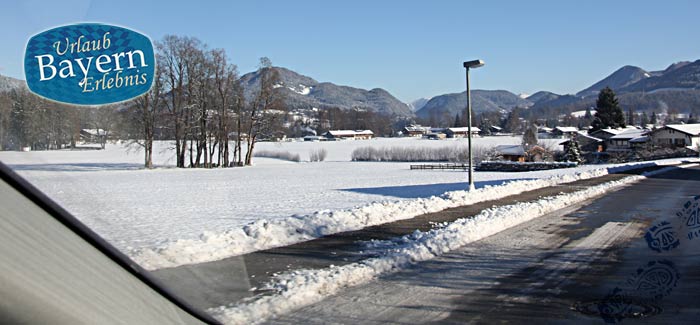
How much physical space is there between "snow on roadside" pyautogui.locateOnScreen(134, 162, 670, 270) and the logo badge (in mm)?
1647

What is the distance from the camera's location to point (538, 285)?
260 inches

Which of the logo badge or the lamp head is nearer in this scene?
the logo badge

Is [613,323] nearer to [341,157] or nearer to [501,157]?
[501,157]

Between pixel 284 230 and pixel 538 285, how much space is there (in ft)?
17.1

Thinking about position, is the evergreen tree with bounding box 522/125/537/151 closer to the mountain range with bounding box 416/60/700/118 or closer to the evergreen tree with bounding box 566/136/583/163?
the evergreen tree with bounding box 566/136/583/163

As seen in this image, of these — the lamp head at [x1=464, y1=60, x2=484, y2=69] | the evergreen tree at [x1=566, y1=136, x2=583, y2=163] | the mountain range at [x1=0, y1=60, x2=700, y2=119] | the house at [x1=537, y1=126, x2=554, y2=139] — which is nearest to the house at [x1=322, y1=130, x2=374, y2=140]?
the mountain range at [x1=0, y1=60, x2=700, y2=119]

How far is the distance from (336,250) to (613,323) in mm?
4768

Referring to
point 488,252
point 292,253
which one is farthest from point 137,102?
point 488,252

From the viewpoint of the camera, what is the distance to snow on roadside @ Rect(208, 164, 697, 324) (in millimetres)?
5316

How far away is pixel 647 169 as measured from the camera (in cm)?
3412

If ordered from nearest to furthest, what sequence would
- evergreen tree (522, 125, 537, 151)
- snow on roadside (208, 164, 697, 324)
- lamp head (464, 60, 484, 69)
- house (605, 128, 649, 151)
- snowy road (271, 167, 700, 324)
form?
snow on roadside (208, 164, 697, 324) → snowy road (271, 167, 700, 324) → lamp head (464, 60, 484, 69) → evergreen tree (522, 125, 537, 151) → house (605, 128, 649, 151)

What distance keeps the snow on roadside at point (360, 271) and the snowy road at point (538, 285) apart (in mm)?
199

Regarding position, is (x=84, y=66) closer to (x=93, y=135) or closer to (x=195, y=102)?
(x=93, y=135)

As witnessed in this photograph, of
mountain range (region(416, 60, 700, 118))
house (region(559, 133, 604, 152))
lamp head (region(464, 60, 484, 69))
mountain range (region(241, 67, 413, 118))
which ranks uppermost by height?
lamp head (region(464, 60, 484, 69))
